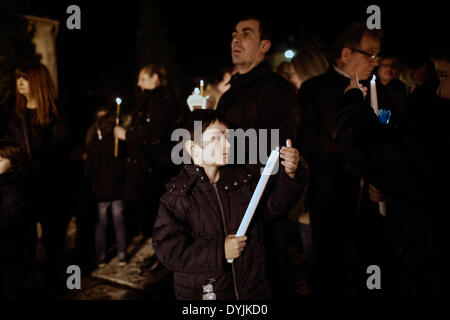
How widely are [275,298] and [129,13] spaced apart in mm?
18151

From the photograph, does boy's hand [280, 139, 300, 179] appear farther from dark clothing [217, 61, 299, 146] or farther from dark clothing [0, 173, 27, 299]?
dark clothing [0, 173, 27, 299]

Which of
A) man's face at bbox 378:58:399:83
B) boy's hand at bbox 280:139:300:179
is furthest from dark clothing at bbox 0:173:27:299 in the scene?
man's face at bbox 378:58:399:83

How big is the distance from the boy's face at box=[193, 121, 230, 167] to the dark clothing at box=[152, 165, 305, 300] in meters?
0.08

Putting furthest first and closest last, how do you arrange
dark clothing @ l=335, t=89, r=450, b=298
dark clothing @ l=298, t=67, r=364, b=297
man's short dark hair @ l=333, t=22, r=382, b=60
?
dark clothing @ l=298, t=67, r=364, b=297 < man's short dark hair @ l=333, t=22, r=382, b=60 < dark clothing @ l=335, t=89, r=450, b=298

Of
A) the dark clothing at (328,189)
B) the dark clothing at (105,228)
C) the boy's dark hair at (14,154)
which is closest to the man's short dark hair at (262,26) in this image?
the dark clothing at (328,189)

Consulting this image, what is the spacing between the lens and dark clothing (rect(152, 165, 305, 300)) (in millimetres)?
1878

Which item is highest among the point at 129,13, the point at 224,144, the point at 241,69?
the point at 129,13

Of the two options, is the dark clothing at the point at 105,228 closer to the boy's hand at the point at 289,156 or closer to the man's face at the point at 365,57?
the boy's hand at the point at 289,156

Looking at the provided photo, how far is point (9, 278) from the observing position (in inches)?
107

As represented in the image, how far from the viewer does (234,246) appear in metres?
1.70

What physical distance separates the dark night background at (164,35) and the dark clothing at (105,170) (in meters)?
0.81

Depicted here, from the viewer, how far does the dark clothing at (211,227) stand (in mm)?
1878

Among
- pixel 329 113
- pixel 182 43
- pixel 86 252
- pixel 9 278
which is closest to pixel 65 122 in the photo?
pixel 9 278
